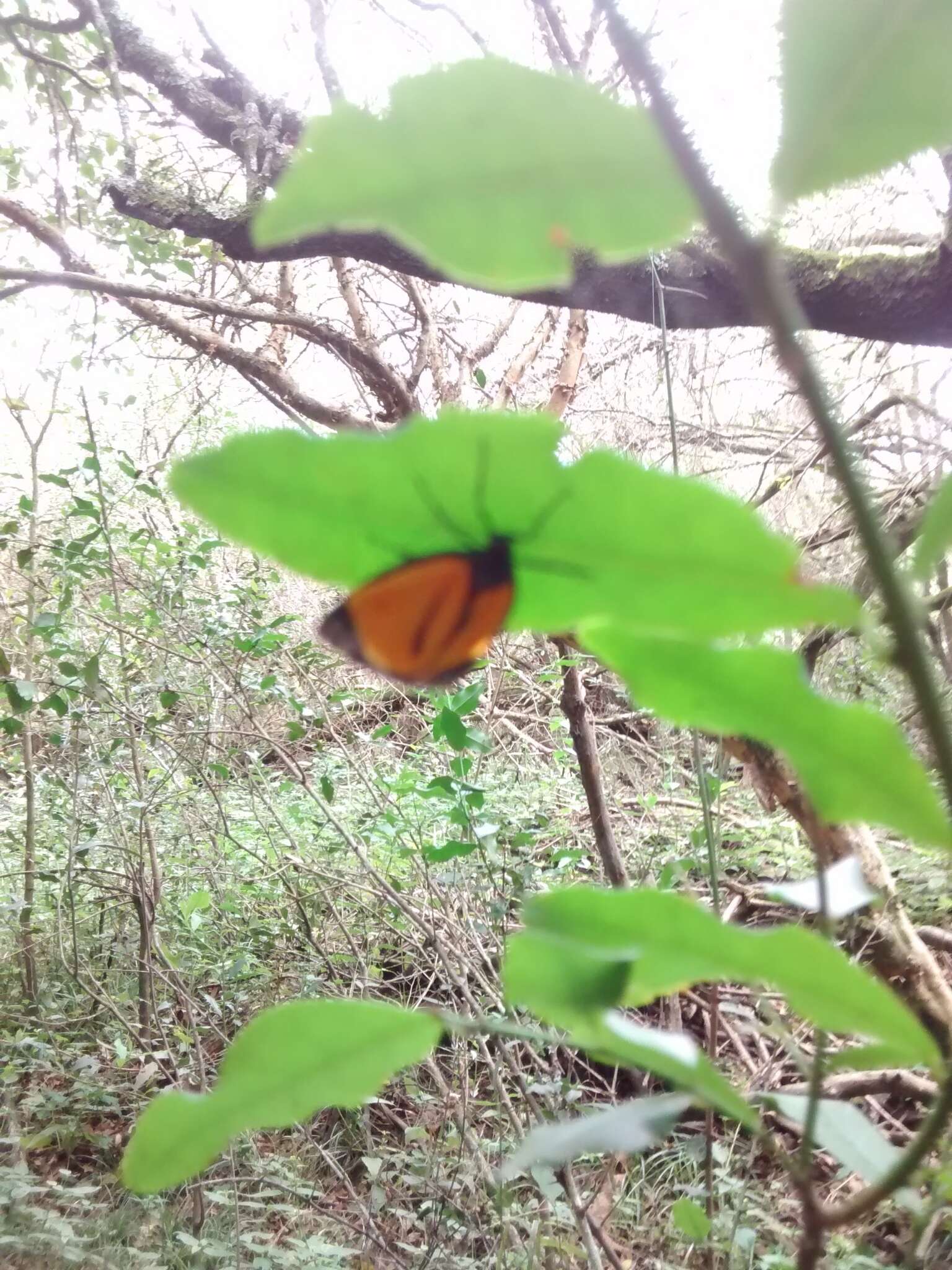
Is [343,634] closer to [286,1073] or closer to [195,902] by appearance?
[286,1073]

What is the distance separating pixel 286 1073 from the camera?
19 centimetres

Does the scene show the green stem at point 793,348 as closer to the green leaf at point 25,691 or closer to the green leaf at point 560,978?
the green leaf at point 560,978

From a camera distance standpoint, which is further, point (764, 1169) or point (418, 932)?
point (418, 932)

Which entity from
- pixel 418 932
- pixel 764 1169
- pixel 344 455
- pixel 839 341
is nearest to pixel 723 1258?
pixel 764 1169

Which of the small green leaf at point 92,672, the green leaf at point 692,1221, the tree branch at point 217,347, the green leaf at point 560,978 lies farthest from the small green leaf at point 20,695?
the green leaf at point 560,978

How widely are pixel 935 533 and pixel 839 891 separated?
131 mm

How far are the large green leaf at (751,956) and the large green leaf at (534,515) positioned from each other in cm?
7

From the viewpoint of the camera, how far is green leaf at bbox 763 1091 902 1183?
0.23 metres

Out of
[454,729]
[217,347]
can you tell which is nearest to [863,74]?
[454,729]

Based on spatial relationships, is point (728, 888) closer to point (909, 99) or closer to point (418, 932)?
point (418, 932)

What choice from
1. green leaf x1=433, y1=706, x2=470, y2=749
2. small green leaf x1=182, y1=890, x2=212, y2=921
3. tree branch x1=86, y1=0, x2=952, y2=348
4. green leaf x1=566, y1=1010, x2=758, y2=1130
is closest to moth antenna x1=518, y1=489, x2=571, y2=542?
green leaf x1=566, y1=1010, x2=758, y2=1130

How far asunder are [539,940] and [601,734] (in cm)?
244

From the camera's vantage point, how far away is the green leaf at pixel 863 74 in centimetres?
14

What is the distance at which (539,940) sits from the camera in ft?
0.59
